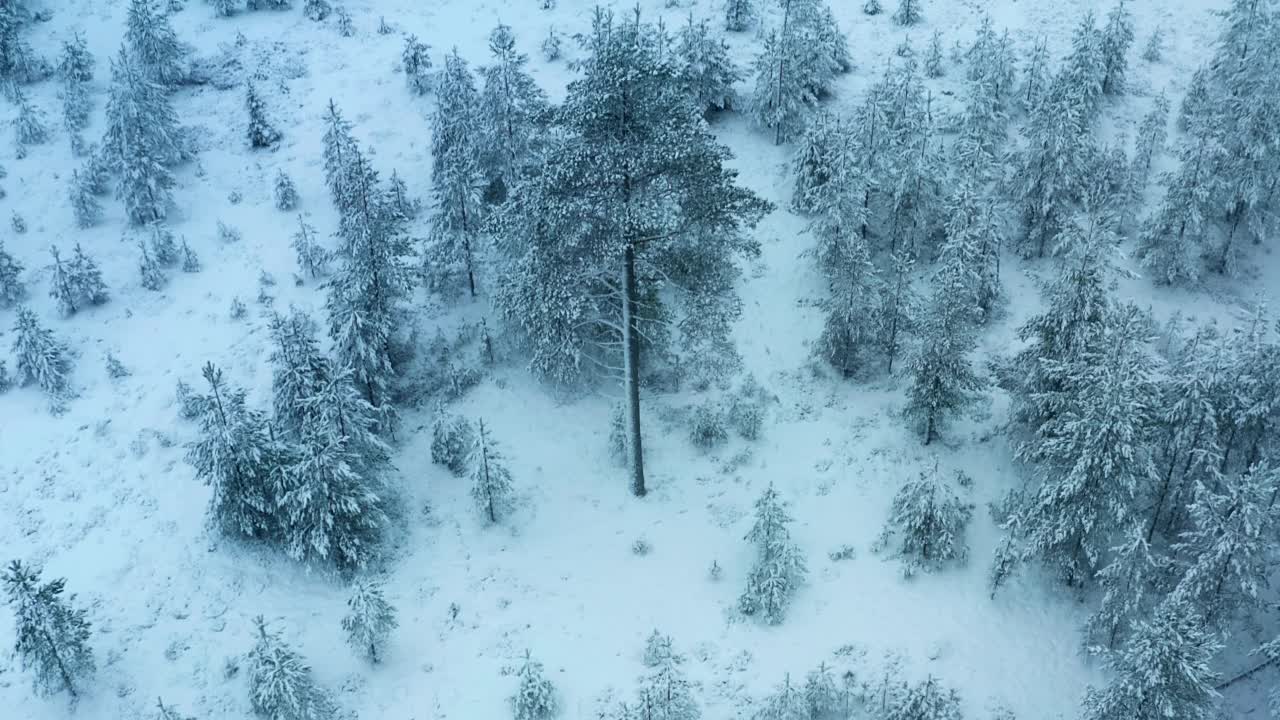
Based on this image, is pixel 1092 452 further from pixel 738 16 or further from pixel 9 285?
pixel 9 285

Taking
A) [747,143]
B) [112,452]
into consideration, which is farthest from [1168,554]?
[112,452]

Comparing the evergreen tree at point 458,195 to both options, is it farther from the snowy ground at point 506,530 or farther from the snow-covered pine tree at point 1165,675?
the snow-covered pine tree at point 1165,675

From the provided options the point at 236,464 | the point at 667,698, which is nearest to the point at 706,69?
the point at 236,464

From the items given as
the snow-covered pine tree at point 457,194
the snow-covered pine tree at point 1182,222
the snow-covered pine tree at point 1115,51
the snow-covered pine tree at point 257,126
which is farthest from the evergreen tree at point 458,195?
the snow-covered pine tree at point 1115,51

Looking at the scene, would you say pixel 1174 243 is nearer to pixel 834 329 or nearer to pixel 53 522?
pixel 834 329

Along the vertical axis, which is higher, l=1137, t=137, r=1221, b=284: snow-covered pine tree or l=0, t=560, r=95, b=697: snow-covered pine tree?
l=1137, t=137, r=1221, b=284: snow-covered pine tree

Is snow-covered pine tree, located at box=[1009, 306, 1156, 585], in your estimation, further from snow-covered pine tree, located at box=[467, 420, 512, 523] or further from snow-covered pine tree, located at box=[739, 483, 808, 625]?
snow-covered pine tree, located at box=[467, 420, 512, 523]

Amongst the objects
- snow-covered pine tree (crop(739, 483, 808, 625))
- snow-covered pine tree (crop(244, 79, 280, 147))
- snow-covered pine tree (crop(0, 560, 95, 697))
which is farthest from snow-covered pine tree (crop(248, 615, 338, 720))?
snow-covered pine tree (crop(244, 79, 280, 147))
